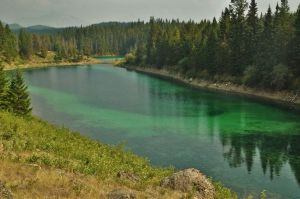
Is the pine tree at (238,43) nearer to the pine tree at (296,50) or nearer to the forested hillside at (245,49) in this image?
the forested hillside at (245,49)

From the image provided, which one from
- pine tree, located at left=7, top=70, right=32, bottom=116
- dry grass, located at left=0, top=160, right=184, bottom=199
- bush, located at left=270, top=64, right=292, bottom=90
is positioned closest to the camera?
dry grass, located at left=0, top=160, right=184, bottom=199

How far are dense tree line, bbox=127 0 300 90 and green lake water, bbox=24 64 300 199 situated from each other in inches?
306

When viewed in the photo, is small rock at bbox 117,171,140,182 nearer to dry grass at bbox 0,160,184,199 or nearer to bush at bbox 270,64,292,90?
dry grass at bbox 0,160,184,199

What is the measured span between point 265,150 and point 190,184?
2777 cm

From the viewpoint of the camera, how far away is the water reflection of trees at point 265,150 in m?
41.5

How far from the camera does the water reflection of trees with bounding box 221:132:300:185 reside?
Answer: 4147cm

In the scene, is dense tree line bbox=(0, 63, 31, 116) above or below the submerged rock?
above

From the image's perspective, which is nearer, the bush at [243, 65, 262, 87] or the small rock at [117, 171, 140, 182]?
the small rock at [117, 171, 140, 182]

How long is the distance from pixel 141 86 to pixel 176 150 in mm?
72431

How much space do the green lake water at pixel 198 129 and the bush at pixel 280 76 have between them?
244 inches

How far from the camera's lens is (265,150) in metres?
46.9

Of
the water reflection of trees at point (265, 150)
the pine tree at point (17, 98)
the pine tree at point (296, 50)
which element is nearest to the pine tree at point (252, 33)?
the pine tree at point (296, 50)

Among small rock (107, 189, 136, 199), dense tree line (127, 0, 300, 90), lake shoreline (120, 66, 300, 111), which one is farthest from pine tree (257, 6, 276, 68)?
small rock (107, 189, 136, 199)

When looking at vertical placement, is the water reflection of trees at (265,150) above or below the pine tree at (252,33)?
below
